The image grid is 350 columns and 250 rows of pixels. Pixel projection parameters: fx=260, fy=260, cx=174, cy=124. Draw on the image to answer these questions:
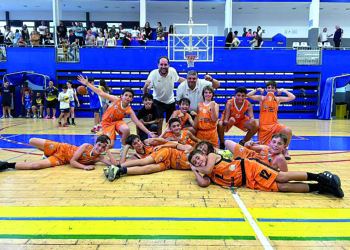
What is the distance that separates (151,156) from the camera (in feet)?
14.1

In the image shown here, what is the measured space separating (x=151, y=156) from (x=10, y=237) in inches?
94.0

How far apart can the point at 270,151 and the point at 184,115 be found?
6.37 ft

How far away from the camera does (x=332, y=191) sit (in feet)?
10.1

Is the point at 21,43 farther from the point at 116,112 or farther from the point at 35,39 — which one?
the point at 116,112

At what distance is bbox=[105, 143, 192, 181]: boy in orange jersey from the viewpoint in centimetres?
408

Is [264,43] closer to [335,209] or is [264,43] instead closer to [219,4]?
[219,4]

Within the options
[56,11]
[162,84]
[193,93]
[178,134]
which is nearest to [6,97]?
[56,11]

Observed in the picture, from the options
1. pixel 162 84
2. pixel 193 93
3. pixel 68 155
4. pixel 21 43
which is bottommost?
pixel 68 155

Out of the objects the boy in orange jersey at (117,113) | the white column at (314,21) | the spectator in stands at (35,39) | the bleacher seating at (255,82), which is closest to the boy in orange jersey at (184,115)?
the boy in orange jersey at (117,113)

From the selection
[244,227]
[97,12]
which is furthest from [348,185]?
[97,12]

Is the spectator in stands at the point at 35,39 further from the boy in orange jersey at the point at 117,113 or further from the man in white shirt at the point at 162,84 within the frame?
Answer: the man in white shirt at the point at 162,84

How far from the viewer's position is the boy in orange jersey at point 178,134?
465 centimetres

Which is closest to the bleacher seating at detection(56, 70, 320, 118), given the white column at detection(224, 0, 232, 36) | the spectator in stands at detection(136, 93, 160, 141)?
the white column at detection(224, 0, 232, 36)

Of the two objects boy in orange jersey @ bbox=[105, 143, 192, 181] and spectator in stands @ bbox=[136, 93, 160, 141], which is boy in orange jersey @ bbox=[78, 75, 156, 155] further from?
boy in orange jersey @ bbox=[105, 143, 192, 181]
